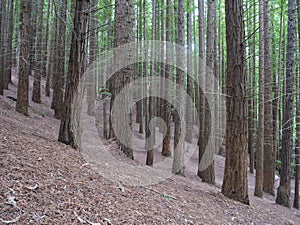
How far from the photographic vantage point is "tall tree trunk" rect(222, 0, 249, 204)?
6180 millimetres

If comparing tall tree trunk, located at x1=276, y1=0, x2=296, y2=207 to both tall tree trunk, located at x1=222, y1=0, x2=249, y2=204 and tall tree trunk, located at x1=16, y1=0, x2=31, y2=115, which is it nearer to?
tall tree trunk, located at x1=222, y1=0, x2=249, y2=204

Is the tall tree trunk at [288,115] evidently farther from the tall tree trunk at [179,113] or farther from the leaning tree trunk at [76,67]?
the leaning tree trunk at [76,67]

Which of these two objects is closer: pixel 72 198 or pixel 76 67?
pixel 72 198

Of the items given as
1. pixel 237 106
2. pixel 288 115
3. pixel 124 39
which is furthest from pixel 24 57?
pixel 288 115

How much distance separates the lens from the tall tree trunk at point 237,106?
243 inches

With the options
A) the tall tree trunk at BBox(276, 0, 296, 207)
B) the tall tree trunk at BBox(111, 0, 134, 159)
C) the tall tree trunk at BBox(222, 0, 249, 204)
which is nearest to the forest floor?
the tall tree trunk at BBox(222, 0, 249, 204)

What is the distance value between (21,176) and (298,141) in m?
11.1

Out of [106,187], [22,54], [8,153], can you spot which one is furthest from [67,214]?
[22,54]

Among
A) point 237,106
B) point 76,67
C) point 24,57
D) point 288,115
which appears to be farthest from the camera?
point 288,115

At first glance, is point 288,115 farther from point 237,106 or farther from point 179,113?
point 237,106

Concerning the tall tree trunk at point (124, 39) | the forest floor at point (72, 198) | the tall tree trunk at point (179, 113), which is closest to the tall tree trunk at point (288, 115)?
the tall tree trunk at point (179, 113)

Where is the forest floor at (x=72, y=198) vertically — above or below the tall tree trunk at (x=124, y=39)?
below

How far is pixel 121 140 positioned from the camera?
8273 millimetres

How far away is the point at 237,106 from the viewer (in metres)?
6.21
